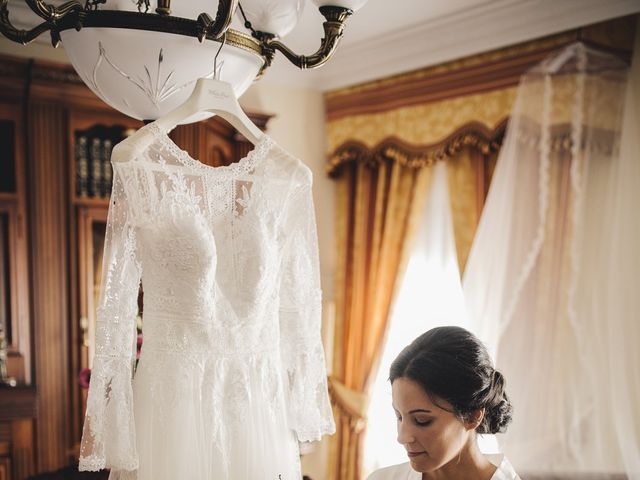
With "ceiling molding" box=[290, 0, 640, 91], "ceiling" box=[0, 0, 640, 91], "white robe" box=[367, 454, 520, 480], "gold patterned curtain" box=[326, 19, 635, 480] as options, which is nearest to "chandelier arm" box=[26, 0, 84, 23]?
"white robe" box=[367, 454, 520, 480]

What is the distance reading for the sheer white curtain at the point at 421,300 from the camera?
3.41 meters

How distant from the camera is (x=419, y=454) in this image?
142 centimetres

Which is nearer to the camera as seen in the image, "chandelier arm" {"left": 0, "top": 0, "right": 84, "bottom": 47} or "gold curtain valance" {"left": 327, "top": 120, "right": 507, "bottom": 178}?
"chandelier arm" {"left": 0, "top": 0, "right": 84, "bottom": 47}

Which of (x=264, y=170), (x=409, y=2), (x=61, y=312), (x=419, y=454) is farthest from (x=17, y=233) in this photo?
(x=419, y=454)

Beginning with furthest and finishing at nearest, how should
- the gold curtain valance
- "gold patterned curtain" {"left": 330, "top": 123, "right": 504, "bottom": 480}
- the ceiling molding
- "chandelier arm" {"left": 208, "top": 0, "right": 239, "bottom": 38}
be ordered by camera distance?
"gold patterned curtain" {"left": 330, "top": 123, "right": 504, "bottom": 480}
the gold curtain valance
the ceiling molding
"chandelier arm" {"left": 208, "top": 0, "right": 239, "bottom": 38}

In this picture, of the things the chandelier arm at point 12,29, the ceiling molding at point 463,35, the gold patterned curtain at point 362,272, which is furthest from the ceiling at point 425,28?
the chandelier arm at point 12,29

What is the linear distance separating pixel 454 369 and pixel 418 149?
7.01ft

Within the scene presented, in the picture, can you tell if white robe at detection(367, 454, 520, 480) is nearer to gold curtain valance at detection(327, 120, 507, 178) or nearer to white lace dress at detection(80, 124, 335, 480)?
white lace dress at detection(80, 124, 335, 480)

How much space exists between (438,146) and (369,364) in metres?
1.32

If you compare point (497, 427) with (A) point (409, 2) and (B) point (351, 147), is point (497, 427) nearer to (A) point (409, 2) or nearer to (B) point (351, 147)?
(A) point (409, 2)

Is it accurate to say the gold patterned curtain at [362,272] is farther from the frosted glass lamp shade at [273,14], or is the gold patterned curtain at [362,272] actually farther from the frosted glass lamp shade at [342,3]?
the frosted glass lamp shade at [342,3]

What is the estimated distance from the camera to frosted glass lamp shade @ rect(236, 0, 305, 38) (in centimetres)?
148

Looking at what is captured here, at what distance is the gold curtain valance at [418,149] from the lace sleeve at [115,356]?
2040 mm

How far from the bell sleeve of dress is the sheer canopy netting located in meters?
0.91
